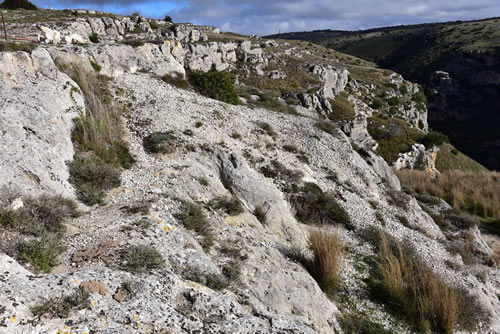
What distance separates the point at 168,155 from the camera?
10.7m

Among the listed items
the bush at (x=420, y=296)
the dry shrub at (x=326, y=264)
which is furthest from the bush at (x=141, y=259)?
the bush at (x=420, y=296)

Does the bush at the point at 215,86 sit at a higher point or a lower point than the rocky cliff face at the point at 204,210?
higher

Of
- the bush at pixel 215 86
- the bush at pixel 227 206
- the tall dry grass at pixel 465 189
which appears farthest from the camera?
the tall dry grass at pixel 465 189

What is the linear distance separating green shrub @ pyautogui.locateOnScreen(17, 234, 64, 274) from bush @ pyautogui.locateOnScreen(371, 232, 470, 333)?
26.1ft

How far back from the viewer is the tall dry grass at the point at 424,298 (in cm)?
750

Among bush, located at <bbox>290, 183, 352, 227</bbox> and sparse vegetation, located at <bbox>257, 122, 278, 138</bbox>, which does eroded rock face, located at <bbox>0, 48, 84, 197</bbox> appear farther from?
sparse vegetation, located at <bbox>257, 122, 278, 138</bbox>

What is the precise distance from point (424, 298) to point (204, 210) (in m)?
6.30

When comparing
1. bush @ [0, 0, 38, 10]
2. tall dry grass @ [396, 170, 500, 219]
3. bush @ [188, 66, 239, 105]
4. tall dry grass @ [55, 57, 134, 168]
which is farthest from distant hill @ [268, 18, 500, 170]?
bush @ [0, 0, 38, 10]

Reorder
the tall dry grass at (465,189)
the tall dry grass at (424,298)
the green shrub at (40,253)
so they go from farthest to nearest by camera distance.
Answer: the tall dry grass at (465,189) → the tall dry grass at (424,298) → the green shrub at (40,253)

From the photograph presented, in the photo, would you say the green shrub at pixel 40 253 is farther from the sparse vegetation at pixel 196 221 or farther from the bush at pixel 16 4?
the bush at pixel 16 4

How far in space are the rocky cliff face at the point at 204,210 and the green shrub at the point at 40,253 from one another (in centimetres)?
16

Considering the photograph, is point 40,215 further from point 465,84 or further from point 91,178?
point 465,84

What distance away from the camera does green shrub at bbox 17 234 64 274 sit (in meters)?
5.03

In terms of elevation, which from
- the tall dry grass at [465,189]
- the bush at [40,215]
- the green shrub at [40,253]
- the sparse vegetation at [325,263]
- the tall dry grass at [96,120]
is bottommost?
the tall dry grass at [465,189]
